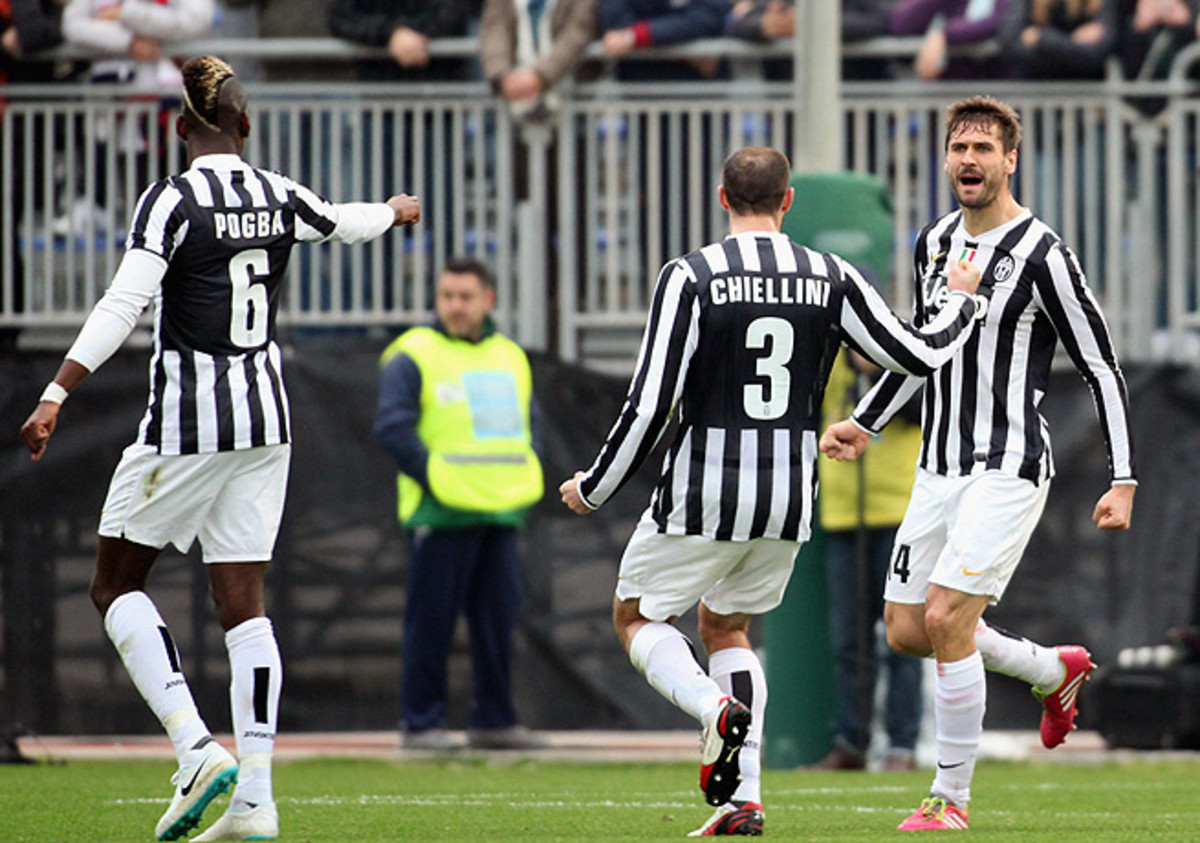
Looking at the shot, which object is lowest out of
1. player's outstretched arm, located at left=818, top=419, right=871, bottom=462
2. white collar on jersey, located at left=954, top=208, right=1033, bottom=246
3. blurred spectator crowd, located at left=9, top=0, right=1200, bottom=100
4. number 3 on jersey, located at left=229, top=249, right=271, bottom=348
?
player's outstretched arm, located at left=818, top=419, right=871, bottom=462

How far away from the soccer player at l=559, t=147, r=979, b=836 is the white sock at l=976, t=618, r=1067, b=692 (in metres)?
0.85

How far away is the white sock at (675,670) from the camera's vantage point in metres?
6.45

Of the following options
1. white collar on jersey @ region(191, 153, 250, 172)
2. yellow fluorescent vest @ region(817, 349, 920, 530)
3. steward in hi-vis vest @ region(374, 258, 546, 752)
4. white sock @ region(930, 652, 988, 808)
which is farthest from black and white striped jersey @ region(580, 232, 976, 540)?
steward in hi-vis vest @ region(374, 258, 546, 752)

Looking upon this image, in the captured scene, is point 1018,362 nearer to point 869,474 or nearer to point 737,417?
point 737,417

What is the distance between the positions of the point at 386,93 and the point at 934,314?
5.28 metres

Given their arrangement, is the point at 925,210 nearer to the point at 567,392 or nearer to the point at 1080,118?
the point at 1080,118

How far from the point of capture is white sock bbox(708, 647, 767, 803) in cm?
652

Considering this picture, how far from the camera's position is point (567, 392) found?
448 inches

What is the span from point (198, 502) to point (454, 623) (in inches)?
165

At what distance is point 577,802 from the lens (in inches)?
320

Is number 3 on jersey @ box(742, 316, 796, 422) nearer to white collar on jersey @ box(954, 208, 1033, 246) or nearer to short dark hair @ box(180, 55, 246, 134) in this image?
white collar on jersey @ box(954, 208, 1033, 246)

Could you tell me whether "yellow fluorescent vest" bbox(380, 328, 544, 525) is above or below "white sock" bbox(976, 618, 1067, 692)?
above

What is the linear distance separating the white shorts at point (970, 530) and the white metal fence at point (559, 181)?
466cm

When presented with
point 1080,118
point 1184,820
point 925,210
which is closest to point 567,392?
point 925,210
